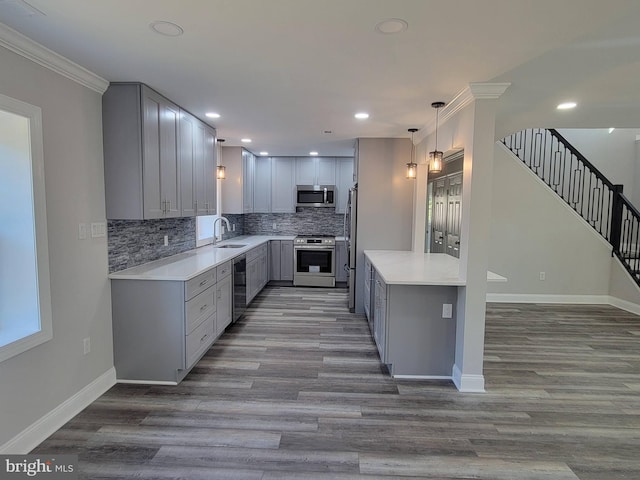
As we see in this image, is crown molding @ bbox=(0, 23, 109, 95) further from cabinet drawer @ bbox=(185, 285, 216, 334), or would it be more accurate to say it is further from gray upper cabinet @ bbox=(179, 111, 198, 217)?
cabinet drawer @ bbox=(185, 285, 216, 334)

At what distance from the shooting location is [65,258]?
2.49m

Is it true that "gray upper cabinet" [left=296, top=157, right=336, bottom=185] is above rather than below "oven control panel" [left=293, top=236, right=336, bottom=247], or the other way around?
above

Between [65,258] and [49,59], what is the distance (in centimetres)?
132

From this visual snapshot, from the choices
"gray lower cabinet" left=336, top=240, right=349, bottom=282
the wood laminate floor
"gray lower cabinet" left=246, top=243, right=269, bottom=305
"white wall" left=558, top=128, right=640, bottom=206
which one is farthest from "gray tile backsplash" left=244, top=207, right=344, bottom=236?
"white wall" left=558, top=128, right=640, bottom=206

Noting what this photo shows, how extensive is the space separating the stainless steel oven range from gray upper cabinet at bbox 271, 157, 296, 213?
813 mm

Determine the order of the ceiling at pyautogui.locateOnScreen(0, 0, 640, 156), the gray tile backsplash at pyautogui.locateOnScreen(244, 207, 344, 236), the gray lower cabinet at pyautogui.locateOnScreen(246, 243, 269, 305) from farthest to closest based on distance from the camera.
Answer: the gray tile backsplash at pyautogui.locateOnScreen(244, 207, 344, 236) → the gray lower cabinet at pyautogui.locateOnScreen(246, 243, 269, 305) → the ceiling at pyautogui.locateOnScreen(0, 0, 640, 156)

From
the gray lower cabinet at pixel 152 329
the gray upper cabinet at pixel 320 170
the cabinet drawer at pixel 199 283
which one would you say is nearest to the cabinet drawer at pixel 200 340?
the gray lower cabinet at pixel 152 329

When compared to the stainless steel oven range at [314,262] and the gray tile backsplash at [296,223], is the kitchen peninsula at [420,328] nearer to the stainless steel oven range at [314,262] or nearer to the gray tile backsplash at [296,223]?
the stainless steel oven range at [314,262]

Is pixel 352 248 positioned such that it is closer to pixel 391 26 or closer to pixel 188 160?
pixel 188 160

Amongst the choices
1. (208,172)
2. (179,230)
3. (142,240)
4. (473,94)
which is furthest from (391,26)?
(179,230)

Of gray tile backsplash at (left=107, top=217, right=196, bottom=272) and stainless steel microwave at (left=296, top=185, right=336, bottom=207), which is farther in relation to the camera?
stainless steel microwave at (left=296, top=185, right=336, bottom=207)

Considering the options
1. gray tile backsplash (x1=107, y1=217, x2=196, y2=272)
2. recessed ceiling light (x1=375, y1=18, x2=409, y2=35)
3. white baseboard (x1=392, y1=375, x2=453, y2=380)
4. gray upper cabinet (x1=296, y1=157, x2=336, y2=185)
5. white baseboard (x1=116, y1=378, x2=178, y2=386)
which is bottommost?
white baseboard (x1=392, y1=375, x2=453, y2=380)

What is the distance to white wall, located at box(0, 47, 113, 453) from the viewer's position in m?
2.11

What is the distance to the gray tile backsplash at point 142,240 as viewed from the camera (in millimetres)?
3074
